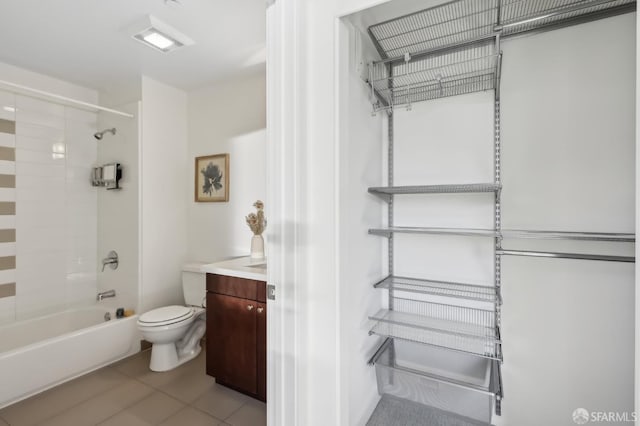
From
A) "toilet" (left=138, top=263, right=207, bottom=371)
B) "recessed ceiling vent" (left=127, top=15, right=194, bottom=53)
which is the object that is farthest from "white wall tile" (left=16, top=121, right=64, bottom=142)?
"toilet" (left=138, top=263, right=207, bottom=371)

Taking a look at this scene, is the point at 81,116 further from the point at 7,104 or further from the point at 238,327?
the point at 238,327

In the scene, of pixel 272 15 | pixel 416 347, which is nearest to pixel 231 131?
pixel 272 15

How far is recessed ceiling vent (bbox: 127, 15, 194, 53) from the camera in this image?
73.2 inches

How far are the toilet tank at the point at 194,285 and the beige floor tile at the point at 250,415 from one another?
1012 millimetres

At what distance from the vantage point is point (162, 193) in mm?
2816

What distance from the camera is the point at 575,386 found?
53.6 inches

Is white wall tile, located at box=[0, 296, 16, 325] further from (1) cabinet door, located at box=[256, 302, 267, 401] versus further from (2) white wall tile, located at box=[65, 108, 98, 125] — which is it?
(1) cabinet door, located at box=[256, 302, 267, 401]

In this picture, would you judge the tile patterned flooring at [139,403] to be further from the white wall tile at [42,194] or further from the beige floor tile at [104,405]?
the white wall tile at [42,194]

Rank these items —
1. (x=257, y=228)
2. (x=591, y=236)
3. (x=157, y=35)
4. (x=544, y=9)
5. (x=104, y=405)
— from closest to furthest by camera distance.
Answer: (x=591, y=236) < (x=544, y=9) < (x=104, y=405) < (x=157, y=35) < (x=257, y=228)

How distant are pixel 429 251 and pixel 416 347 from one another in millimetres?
538

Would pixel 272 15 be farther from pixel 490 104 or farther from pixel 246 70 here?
pixel 246 70

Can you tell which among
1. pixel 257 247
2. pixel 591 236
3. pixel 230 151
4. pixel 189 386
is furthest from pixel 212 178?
pixel 591 236

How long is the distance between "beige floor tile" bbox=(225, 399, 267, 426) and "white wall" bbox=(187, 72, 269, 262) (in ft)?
3.89

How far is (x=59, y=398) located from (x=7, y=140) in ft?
6.64
